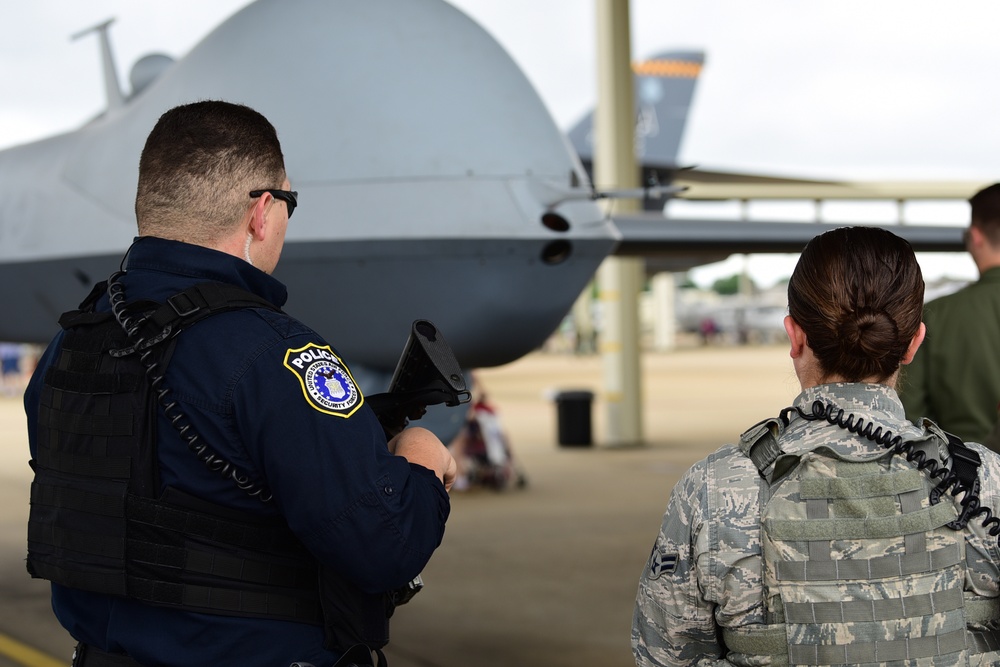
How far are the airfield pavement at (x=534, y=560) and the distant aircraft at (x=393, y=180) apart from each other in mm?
1293

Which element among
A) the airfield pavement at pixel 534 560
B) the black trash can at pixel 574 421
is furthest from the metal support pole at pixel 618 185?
the airfield pavement at pixel 534 560

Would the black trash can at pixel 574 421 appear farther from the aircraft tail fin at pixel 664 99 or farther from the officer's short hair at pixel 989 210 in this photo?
the aircraft tail fin at pixel 664 99

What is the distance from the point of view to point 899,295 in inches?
68.9

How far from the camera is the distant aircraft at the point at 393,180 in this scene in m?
4.55

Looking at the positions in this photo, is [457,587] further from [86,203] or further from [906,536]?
[906,536]

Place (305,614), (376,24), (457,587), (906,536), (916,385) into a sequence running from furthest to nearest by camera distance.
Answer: (457,587) → (376,24) → (916,385) → (305,614) → (906,536)

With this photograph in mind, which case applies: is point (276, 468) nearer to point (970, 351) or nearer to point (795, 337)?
point (795, 337)

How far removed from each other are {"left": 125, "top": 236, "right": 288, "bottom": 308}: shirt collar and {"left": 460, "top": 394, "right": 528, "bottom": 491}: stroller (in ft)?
25.1

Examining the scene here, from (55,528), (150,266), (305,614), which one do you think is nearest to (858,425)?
(305,614)

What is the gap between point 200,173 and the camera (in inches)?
75.0

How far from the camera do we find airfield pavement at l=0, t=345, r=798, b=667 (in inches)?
193

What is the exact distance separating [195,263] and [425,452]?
555 mm

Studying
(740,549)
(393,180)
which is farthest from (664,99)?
(740,549)

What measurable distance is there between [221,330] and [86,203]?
146 inches
